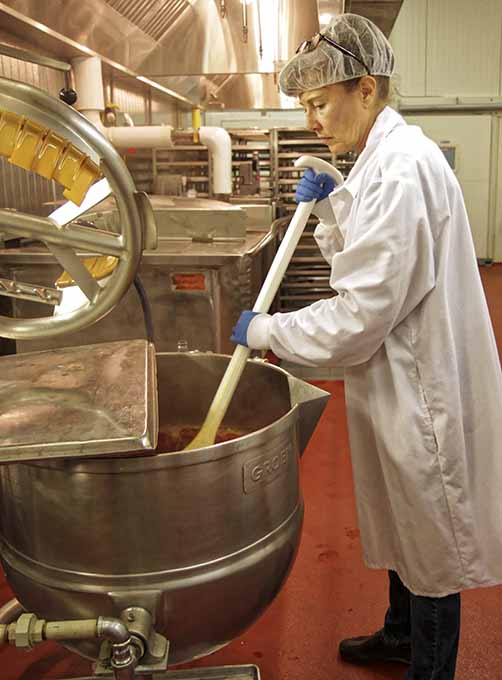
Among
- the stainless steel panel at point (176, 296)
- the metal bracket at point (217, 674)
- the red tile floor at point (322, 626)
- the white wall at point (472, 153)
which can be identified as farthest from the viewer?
the white wall at point (472, 153)

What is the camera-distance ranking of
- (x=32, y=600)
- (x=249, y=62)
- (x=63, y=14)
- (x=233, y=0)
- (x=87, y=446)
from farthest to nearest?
(x=249, y=62) < (x=233, y=0) < (x=63, y=14) < (x=32, y=600) < (x=87, y=446)

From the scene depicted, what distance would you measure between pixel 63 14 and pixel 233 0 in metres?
0.99

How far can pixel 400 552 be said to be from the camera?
1.41 metres

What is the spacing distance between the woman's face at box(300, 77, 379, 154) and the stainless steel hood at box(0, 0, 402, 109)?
5.31 ft

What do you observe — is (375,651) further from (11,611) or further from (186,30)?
(186,30)

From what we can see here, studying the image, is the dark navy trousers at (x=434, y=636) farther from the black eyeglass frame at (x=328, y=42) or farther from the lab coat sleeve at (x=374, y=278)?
the black eyeglass frame at (x=328, y=42)

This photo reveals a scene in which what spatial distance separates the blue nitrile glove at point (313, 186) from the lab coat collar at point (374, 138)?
23 cm

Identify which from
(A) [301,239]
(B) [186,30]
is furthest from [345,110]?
(A) [301,239]

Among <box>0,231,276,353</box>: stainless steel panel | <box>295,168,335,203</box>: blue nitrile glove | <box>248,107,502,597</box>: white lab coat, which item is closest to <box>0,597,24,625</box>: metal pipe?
<box>248,107,502,597</box>: white lab coat

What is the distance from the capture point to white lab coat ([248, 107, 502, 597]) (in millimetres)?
1201

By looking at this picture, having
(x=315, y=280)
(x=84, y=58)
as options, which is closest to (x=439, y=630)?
(x=84, y=58)

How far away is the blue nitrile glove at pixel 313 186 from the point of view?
1.62 m

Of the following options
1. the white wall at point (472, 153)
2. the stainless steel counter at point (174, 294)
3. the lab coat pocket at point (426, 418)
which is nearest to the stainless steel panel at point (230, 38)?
the stainless steel counter at point (174, 294)

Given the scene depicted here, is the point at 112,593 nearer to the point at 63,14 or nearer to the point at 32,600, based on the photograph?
the point at 32,600
